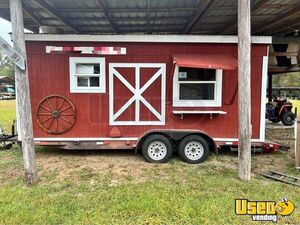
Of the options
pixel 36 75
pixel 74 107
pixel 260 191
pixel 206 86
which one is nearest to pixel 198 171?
pixel 260 191

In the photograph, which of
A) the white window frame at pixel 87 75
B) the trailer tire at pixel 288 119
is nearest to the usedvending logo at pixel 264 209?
the white window frame at pixel 87 75

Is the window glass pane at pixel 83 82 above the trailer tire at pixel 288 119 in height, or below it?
above

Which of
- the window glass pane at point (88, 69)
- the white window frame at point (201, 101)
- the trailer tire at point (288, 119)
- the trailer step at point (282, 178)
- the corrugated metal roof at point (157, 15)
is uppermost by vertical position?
the corrugated metal roof at point (157, 15)

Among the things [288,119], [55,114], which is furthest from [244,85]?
[288,119]

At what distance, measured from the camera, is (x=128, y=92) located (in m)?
5.63

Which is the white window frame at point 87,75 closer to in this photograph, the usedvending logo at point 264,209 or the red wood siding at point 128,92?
the red wood siding at point 128,92

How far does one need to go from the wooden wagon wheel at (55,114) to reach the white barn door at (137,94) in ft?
3.11

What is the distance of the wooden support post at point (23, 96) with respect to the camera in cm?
402

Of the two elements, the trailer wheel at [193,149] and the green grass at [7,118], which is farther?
the green grass at [7,118]

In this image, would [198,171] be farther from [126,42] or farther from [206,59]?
[126,42]

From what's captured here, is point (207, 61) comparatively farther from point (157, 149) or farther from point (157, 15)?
point (157, 15)

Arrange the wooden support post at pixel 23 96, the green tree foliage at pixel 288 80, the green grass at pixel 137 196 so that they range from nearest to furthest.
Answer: the green grass at pixel 137 196, the wooden support post at pixel 23 96, the green tree foliage at pixel 288 80

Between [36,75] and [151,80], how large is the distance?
2635 millimetres

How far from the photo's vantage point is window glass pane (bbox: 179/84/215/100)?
18.3 ft
